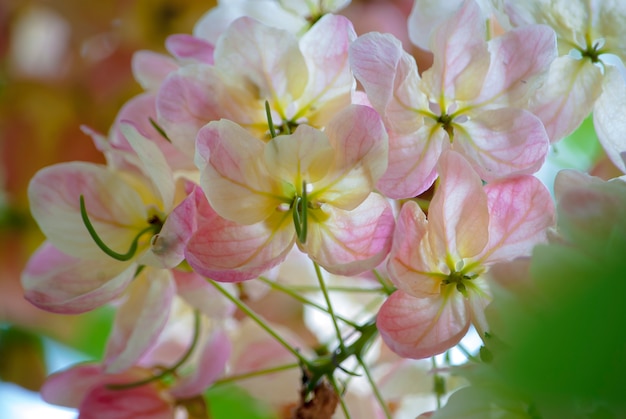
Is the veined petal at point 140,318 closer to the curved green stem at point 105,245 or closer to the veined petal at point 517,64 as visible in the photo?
the curved green stem at point 105,245

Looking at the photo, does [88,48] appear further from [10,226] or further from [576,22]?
[576,22]

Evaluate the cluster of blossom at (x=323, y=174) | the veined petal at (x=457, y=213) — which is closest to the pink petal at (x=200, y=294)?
the cluster of blossom at (x=323, y=174)

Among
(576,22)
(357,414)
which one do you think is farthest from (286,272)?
(576,22)

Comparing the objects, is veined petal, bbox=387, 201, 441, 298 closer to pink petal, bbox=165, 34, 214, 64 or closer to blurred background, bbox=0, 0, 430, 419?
pink petal, bbox=165, 34, 214, 64

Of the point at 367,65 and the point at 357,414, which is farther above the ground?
the point at 367,65

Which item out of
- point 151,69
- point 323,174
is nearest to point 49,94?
point 151,69

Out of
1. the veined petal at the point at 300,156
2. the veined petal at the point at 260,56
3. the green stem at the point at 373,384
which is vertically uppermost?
the veined petal at the point at 260,56

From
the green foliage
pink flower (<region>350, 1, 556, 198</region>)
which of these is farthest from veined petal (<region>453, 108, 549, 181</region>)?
the green foliage
